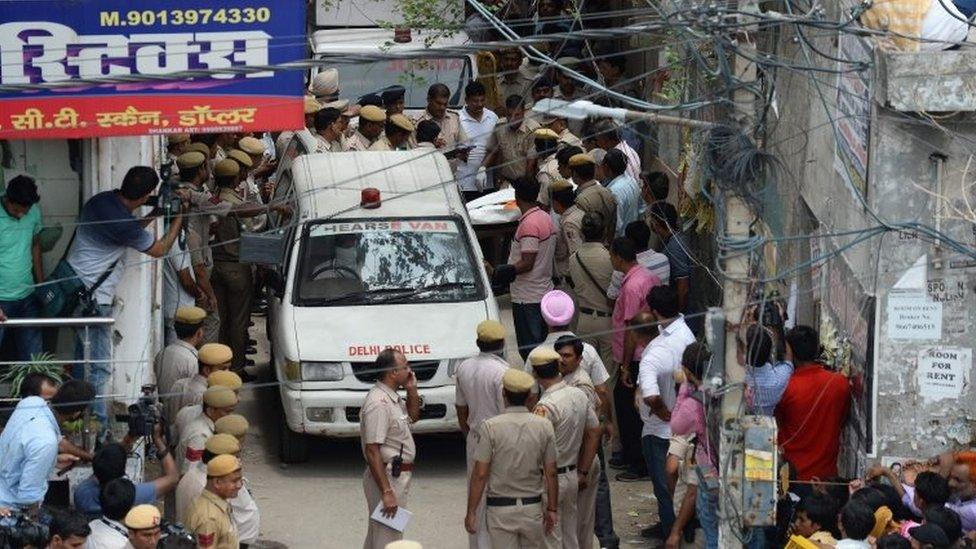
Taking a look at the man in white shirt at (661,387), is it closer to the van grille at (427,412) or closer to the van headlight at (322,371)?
the van grille at (427,412)

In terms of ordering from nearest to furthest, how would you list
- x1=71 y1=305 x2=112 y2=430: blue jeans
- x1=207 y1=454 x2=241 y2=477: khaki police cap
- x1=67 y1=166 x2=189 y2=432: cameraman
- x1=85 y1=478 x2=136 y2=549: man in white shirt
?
x1=85 y1=478 x2=136 y2=549: man in white shirt
x1=207 y1=454 x2=241 y2=477: khaki police cap
x1=71 y1=305 x2=112 y2=430: blue jeans
x1=67 y1=166 x2=189 y2=432: cameraman

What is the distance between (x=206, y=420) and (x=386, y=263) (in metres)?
3.21

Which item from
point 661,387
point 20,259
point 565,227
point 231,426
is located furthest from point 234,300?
point 661,387

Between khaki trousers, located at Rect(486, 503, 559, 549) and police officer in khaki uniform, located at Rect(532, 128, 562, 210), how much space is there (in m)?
5.96

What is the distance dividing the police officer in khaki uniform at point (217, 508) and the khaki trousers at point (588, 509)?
8.25 ft

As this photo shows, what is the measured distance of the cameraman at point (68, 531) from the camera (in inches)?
364


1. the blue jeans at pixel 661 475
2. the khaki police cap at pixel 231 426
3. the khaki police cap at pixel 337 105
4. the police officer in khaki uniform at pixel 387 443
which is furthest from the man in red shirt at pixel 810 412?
the khaki police cap at pixel 337 105

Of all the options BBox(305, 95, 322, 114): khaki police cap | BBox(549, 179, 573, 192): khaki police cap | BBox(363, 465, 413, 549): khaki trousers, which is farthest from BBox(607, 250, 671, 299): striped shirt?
BBox(305, 95, 322, 114): khaki police cap

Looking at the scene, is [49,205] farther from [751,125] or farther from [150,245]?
[751,125]

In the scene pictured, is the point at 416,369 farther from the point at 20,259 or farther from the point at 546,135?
the point at 546,135

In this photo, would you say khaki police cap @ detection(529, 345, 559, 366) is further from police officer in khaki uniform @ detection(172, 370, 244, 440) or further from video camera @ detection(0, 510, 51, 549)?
video camera @ detection(0, 510, 51, 549)

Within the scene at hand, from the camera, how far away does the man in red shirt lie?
36.3 ft

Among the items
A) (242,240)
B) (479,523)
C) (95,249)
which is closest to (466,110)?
(242,240)

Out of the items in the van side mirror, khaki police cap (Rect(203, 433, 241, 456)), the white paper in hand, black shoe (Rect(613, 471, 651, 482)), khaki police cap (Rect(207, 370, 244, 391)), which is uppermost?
the van side mirror
